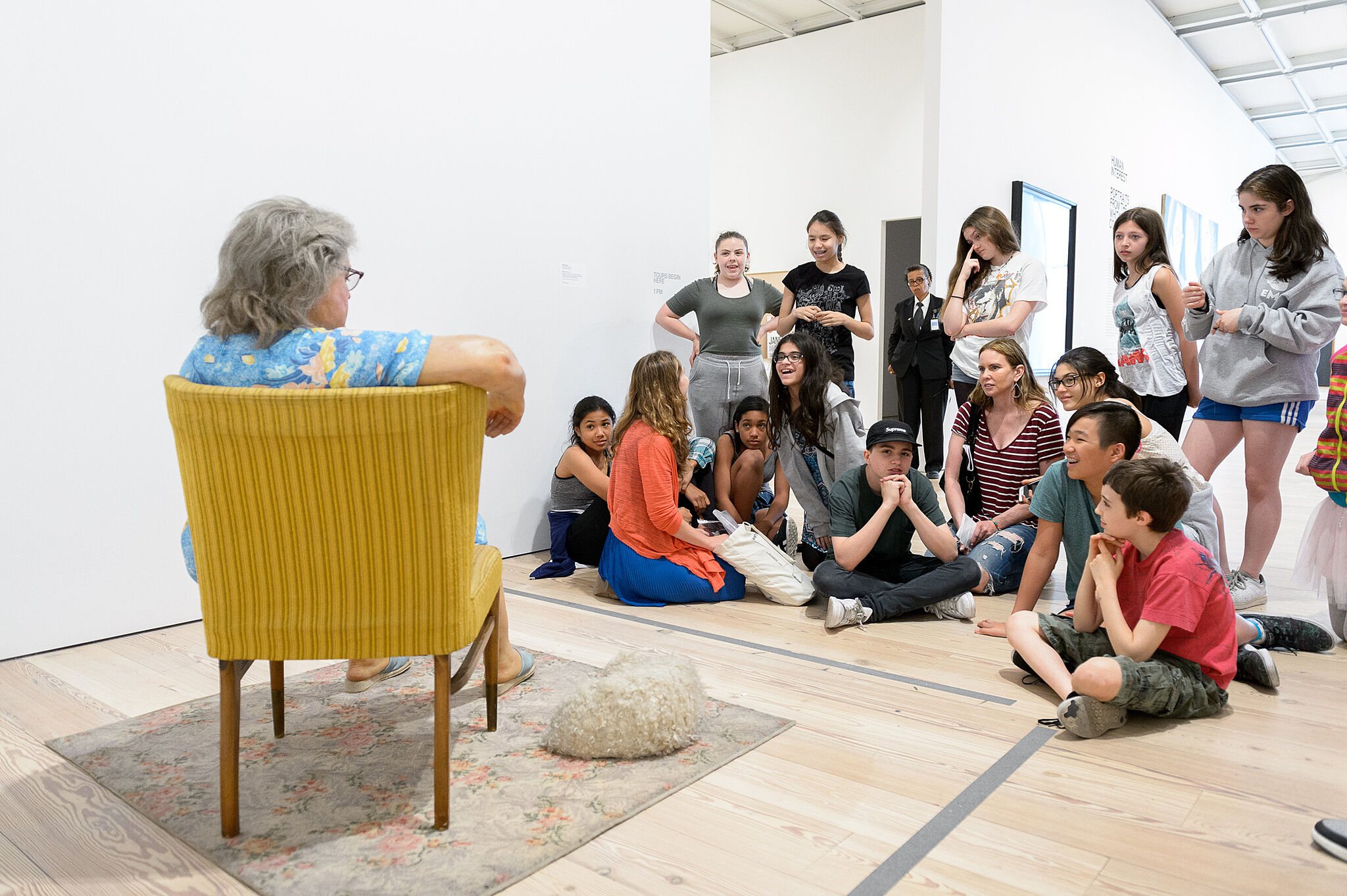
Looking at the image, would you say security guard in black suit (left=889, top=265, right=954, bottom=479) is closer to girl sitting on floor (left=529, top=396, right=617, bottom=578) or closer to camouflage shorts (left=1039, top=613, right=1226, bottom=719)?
girl sitting on floor (left=529, top=396, right=617, bottom=578)

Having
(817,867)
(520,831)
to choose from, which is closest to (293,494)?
(520,831)

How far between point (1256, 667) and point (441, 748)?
206 centimetres

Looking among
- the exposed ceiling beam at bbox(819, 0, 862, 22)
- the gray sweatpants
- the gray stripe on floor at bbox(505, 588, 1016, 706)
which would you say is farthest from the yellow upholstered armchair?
the exposed ceiling beam at bbox(819, 0, 862, 22)

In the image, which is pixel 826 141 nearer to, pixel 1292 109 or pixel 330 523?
pixel 330 523

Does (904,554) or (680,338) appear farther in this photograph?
(680,338)

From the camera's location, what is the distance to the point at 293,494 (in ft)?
5.04

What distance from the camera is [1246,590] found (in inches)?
122

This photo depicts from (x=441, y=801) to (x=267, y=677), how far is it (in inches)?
46.1

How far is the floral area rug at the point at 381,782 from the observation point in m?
1.54

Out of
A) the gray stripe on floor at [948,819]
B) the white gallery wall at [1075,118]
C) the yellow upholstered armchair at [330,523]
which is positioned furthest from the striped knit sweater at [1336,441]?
the white gallery wall at [1075,118]

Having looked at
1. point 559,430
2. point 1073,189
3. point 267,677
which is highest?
point 1073,189

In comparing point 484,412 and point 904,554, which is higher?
point 484,412

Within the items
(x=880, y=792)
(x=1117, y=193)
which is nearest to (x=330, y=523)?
(x=880, y=792)

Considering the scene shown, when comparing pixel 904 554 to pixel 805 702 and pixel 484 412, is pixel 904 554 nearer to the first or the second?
pixel 805 702
